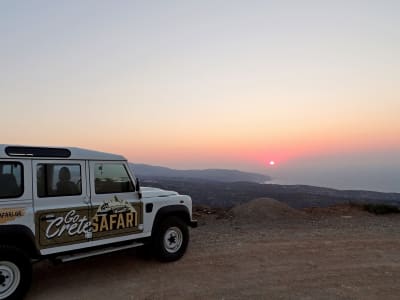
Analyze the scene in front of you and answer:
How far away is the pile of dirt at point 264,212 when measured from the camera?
13820mm

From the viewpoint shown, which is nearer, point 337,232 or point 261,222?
point 337,232

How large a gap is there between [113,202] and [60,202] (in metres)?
0.98

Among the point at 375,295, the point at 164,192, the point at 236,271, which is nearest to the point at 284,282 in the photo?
the point at 236,271

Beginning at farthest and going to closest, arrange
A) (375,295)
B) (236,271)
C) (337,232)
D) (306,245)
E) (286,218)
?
(286,218), (337,232), (306,245), (236,271), (375,295)

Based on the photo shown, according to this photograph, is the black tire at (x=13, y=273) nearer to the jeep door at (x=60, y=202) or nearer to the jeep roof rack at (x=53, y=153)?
the jeep door at (x=60, y=202)

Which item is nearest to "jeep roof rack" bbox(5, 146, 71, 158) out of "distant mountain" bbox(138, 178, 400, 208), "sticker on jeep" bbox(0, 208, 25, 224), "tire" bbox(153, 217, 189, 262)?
"sticker on jeep" bbox(0, 208, 25, 224)

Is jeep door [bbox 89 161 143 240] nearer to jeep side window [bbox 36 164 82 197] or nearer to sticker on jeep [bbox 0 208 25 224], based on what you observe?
jeep side window [bbox 36 164 82 197]

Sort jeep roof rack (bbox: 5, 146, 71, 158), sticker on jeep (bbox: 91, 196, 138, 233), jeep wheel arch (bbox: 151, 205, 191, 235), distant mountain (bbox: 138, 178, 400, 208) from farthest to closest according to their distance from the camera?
1. distant mountain (bbox: 138, 178, 400, 208)
2. jeep wheel arch (bbox: 151, 205, 191, 235)
3. sticker on jeep (bbox: 91, 196, 138, 233)
4. jeep roof rack (bbox: 5, 146, 71, 158)

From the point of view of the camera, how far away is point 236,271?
702 cm

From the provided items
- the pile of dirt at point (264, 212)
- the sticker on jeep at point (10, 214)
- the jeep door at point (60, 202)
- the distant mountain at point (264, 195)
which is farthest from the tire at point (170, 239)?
the distant mountain at point (264, 195)

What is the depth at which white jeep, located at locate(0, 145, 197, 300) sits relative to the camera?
18.1 ft

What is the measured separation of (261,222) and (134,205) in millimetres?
6780

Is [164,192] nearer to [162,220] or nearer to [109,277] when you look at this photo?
[162,220]

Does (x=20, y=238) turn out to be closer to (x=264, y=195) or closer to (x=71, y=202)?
(x=71, y=202)
